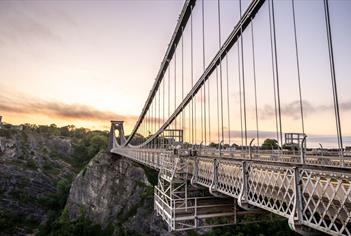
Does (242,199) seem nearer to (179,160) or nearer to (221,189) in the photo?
(221,189)

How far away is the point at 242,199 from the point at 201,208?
543 cm

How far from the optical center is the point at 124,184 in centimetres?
4206

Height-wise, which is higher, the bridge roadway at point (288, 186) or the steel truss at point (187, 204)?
the bridge roadway at point (288, 186)

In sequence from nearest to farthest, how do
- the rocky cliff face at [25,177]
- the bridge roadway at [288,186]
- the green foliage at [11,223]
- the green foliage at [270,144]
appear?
the bridge roadway at [288,186] → the green foliage at [270,144] → the green foliage at [11,223] → the rocky cliff face at [25,177]

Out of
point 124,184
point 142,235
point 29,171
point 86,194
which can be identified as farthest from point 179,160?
point 29,171

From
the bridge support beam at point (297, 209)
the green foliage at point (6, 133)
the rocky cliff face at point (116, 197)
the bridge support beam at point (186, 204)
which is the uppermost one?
the green foliage at point (6, 133)

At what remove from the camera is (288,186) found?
517 centimetres

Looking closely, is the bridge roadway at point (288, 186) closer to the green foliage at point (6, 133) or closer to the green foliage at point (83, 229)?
the green foliage at point (83, 229)

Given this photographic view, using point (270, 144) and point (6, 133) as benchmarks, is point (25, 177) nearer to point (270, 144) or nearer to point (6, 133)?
point (6, 133)

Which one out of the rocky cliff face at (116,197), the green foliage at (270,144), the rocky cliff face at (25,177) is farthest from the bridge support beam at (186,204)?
the rocky cliff face at (25,177)

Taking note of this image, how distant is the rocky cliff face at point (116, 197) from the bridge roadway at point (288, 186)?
83.8 ft

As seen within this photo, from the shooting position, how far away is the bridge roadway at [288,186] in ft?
14.0

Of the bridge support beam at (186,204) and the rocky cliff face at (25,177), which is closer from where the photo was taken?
the bridge support beam at (186,204)

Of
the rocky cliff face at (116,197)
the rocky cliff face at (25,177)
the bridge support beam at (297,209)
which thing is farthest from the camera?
the rocky cliff face at (25,177)
